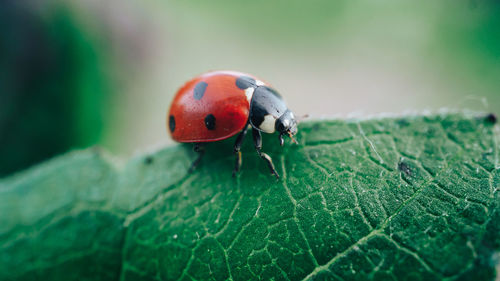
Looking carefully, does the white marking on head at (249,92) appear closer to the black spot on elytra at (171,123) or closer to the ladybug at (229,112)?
the ladybug at (229,112)

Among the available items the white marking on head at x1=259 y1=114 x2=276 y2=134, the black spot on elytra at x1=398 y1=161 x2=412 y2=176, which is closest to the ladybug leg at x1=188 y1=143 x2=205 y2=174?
the white marking on head at x1=259 y1=114 x2=276 y2=134

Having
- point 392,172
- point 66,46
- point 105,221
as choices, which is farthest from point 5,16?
point 392,172

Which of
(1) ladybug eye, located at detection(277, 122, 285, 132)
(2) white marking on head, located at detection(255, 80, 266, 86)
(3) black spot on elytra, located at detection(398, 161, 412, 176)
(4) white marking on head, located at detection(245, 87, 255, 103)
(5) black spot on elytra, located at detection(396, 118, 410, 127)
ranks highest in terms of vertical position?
(2) white marking on head, located at detection(255, 80, 266, 86)

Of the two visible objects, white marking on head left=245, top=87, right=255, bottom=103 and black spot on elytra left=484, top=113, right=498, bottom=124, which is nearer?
black spot on elytra left=484, top=113, right=498, bottom=124

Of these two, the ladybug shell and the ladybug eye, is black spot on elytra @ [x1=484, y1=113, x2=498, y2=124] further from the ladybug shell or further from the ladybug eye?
the ladybug shell

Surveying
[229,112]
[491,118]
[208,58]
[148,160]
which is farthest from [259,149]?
[208,58]

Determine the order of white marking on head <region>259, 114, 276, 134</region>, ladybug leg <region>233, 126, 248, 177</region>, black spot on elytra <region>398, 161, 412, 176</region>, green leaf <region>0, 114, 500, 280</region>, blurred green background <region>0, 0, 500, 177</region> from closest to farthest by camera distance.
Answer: green leaf <region>0, 114, 500, 280</region>
black spot on elytra <region>398, 161, 412, 176</region>
ladybug leg <region>233, 126, 248, 177</region>
white marking on head <region>259, 114, 276, 134</region>
blurred green background <region>0, 0, 500, 177</region>

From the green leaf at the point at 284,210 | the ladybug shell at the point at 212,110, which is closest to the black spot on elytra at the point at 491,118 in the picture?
the green leaf at the point at 284,210
